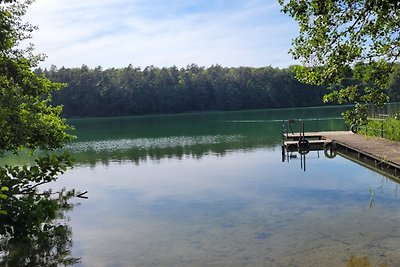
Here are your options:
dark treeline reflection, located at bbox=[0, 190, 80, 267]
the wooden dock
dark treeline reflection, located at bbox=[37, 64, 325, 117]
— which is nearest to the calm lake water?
dark treeline reflection, located at bbox=[0, 190, 80, 267]

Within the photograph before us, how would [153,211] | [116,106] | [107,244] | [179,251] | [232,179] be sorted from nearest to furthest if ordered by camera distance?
[179,251], [107,244], [153,211], [232,179], [116,106]

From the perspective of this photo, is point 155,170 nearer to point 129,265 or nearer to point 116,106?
point 129,265

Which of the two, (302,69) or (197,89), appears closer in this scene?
(302,69)

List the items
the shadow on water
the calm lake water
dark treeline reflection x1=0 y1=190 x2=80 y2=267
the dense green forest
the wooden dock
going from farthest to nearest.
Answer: the dense green forest
the wooden dock
the shadow on water
the calm lake water
dark treeline reflection x1=0 y1=190 x2=80 y2=267

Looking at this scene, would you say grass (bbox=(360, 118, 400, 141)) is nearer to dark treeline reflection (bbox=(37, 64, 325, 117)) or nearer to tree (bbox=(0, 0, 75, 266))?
tree (bbox=(0, 0, 75, 266))

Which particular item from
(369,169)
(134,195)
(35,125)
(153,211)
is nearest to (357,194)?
(369,169)

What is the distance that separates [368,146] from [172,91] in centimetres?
9451

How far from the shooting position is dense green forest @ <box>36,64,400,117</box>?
4459 inches

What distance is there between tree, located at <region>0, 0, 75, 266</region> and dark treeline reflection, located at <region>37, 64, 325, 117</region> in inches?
3985

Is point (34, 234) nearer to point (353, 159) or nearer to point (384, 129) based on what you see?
point (353, 159)

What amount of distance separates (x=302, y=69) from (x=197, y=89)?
111 m

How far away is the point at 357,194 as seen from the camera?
16.9m

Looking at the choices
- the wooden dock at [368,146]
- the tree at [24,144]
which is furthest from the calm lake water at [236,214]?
the tree at [24,144]

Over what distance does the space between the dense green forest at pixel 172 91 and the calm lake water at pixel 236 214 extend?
8786 cm
